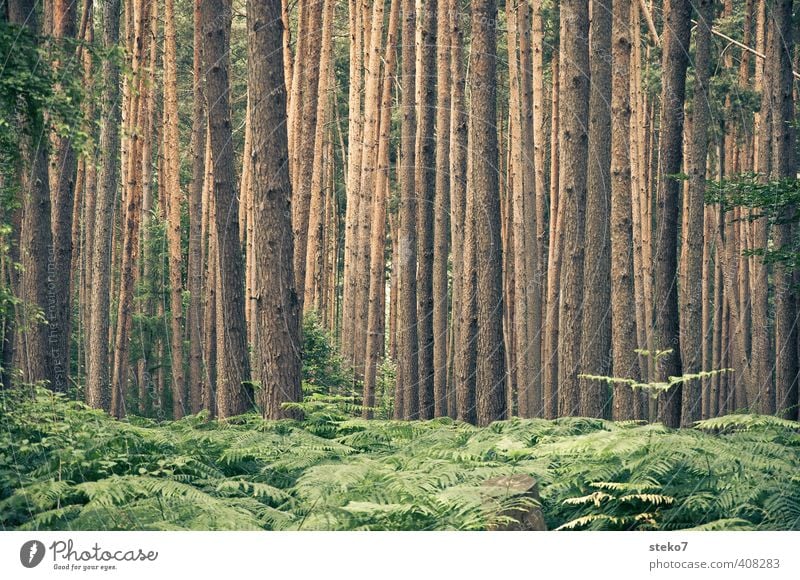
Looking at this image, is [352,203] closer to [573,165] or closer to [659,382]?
[573,165]

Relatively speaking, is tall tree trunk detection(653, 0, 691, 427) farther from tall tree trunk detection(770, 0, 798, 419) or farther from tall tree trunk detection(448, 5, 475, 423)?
tall tree trunk detection(770, 0, 798, 419)

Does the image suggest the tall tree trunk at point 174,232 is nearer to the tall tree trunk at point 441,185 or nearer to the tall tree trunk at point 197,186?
the tall tree trunk at point 197,186

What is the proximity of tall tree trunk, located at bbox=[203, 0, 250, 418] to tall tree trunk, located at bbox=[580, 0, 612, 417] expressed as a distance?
4177 mm

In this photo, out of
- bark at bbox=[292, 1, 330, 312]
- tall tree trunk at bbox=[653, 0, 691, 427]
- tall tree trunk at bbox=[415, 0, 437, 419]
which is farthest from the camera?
bark at bbox=[292, 1, 330, 312]

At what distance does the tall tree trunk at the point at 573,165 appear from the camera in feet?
40.6

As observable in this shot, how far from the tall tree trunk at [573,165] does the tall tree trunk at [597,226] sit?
0.21 meters

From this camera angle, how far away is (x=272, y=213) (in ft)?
32.4

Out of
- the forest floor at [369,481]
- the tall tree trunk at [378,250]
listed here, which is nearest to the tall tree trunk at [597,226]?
the forest floor at [369,481]

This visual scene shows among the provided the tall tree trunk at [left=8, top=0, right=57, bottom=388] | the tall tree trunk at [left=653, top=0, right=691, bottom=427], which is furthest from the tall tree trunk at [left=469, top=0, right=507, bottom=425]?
the tall tree trunk at [left=8, top=0, right=57, bottom=388]

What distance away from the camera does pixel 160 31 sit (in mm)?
25484

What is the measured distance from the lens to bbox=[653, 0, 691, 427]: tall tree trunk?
415 inches

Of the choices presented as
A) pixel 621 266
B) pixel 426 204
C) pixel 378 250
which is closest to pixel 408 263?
pixel 426 204
